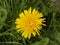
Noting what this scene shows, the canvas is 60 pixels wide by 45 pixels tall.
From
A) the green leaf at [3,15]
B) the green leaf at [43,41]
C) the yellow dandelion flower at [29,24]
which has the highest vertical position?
the green leaf at [3,15]

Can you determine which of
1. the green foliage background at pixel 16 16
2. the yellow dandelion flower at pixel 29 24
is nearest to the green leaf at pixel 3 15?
the green foliage background at pixel 16 16

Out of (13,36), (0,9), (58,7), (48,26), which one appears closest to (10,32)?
(13,36)

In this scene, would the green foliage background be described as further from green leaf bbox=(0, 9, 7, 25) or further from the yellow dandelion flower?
the yellow dandelion flower

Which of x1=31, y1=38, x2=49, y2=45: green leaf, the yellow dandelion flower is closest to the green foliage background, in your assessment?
x1=31, y1=38, x2=49, y2=45: green leaf

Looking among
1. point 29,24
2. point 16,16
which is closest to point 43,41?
point 29,24

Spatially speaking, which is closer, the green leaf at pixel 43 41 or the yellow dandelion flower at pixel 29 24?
the yellow dandelion flower at pixel 29 24

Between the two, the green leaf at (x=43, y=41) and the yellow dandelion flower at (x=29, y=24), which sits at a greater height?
the yellow dandelion flower at (x=29, y=24)

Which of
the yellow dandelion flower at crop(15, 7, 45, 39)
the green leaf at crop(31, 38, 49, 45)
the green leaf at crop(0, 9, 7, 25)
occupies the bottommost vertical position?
the green leaf at crop(31, 38, 49, 45)

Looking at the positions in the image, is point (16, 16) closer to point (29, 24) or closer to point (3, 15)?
point (3, 15)

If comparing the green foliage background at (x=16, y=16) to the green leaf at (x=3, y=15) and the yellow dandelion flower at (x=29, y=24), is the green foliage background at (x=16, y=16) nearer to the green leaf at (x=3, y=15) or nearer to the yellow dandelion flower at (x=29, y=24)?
the green leaf at (x=3, y=15)
